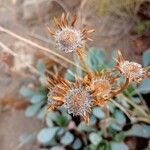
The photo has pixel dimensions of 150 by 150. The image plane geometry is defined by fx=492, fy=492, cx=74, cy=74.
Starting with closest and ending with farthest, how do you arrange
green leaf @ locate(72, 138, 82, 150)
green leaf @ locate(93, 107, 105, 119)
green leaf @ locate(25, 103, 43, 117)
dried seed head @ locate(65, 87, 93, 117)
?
dried seed head @ locate(65, 87, 93, 117)
green leaf @ locate(93, 107, 105, 119)
green leaf @ locate(72, 138, 82, 150)
green leaf @ locate(25, 103, 43, 117)

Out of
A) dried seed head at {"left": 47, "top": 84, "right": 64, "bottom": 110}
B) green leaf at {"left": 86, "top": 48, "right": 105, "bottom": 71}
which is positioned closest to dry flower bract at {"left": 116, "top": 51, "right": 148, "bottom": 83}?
dried seed head at {"left": 47, "top": 84, "right": 64, "bottom": 110}

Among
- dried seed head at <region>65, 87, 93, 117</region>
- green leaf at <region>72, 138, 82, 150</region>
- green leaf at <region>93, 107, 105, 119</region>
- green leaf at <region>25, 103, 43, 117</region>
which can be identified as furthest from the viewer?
green leaf at <region>25, 103, 43, 117</region>

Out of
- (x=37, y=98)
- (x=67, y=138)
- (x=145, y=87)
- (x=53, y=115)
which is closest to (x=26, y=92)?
(x=37, y=98)

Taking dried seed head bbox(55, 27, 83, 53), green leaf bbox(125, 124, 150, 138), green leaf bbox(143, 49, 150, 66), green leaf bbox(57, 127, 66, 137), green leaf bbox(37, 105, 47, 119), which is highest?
green leaf bbox(143, 49, 150, 66)

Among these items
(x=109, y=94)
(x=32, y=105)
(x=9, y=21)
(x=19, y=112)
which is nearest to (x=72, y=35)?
→ (x=109, y=94)

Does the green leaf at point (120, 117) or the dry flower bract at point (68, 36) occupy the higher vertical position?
the green leaf at point (120, 117)

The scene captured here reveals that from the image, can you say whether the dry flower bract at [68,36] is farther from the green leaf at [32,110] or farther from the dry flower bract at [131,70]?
the green leaf at [32,110]

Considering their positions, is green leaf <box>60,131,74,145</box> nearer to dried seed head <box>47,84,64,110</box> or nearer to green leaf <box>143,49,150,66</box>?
green leaf <box>143,49,150,66</box>

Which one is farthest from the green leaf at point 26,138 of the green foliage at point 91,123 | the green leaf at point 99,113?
the green leaf at point 99,113
